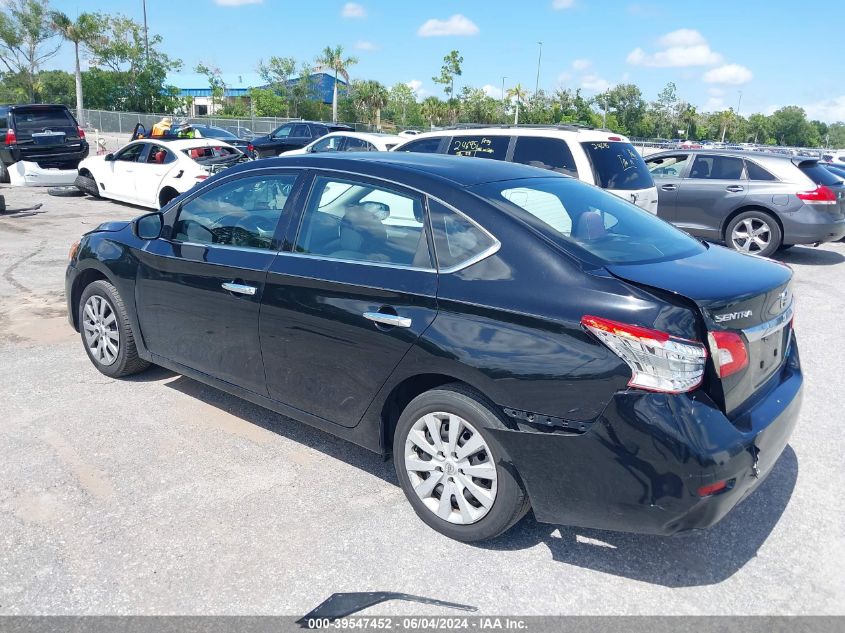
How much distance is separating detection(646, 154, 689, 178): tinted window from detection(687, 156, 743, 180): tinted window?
0.66ft

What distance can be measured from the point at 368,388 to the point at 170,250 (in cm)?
185

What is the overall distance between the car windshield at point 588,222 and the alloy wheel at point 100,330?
3.02 m

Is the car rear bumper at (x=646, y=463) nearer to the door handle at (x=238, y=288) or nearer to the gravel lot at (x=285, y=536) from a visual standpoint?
the gravel lot at (x=285, y=536)

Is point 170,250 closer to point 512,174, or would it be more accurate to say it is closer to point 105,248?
point 105,248

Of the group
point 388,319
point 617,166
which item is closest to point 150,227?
point 388,319

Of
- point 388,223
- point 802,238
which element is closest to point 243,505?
point 388,223

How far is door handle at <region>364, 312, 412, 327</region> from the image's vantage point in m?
3.20

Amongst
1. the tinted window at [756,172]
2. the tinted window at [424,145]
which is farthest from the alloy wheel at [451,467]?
the tinted window at [756,172]

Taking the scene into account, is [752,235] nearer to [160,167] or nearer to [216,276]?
[216,276]

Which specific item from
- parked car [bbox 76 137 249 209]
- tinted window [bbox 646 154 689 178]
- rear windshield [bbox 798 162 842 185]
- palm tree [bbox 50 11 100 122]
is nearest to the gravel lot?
rear windshield [bbox 798 162 842 185]

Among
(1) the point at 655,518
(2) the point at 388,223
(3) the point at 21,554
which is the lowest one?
(3) the point at 21,554

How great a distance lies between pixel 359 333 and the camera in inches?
133

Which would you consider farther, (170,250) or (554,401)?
(170,250)

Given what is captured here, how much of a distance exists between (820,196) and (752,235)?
107 centimetres
